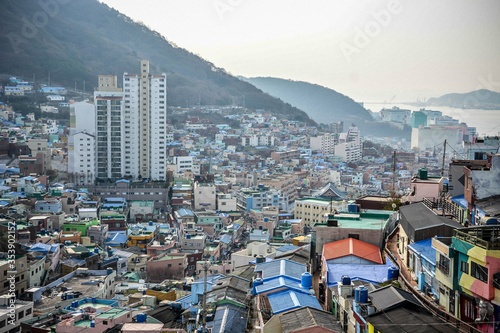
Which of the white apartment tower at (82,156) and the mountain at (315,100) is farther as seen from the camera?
the mountain at (315,100)

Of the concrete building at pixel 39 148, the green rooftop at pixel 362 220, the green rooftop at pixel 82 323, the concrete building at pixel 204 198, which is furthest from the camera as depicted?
the concrete building at pixel 39 148

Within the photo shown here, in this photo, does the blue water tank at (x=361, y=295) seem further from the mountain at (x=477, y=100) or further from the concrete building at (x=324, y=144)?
the concrete building at (x=324, y=144)

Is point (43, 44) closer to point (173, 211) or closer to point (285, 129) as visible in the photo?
point (285, 129)

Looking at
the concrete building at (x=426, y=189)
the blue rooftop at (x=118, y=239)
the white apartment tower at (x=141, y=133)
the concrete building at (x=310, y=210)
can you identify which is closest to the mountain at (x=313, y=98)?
the white apartment tower at (x=141, y=133)

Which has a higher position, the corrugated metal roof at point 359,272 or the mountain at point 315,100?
the mountain at point 315,100

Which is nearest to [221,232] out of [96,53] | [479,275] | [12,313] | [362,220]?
[362,220]
